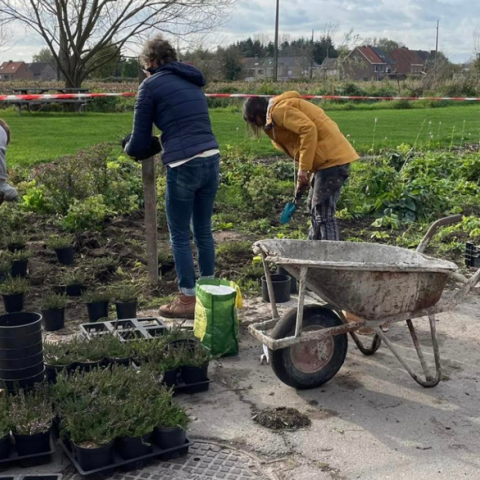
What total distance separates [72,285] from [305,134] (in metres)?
2.36

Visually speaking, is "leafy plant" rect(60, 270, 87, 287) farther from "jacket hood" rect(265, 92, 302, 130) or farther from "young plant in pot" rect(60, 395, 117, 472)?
"young plant in pot" rect(60, 395, 117, 472)

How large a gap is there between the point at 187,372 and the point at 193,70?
2.21 metres

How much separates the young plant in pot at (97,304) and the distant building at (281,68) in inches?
1749

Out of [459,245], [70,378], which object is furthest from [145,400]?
[459,245]

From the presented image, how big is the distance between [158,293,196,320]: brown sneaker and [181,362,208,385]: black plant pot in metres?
1.25

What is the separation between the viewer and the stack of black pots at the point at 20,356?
3.61 meters

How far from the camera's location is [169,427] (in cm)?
333

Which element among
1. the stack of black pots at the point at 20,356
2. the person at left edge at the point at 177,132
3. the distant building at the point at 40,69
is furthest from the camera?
the distant building at the point at 40,69

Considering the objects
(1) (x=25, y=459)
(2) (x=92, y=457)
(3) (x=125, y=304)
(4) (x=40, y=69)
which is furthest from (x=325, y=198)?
(4) (x=40, y=69)

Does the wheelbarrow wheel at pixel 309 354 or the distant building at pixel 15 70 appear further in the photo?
the distant building at pixel 15 70

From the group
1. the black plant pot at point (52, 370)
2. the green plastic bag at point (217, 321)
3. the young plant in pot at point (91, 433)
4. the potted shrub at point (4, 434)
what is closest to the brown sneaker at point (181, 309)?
the green plastic bag at point (217, 321)

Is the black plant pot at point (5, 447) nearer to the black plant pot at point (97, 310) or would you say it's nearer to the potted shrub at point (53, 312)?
the potted shrub at point (53, 312)

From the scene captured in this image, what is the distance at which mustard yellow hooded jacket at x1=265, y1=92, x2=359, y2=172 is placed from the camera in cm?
507

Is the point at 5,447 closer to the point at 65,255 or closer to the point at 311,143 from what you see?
the point at 311,143
